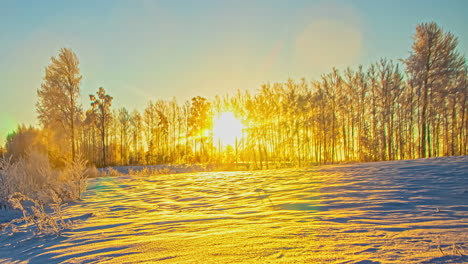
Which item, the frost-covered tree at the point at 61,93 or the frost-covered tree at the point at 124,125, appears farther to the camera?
the frost-covered tree at the point at 124,125

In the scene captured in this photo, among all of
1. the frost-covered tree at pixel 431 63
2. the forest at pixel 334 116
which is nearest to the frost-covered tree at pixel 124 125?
the forest at pixel 334 116

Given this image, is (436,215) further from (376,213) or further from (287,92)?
(287,92)

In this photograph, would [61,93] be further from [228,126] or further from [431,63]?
[431,63]

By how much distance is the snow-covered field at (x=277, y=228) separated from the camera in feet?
7.68

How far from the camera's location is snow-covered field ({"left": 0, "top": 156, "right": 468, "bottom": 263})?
2.34 m

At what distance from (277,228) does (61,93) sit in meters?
22.0

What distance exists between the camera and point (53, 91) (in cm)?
2020

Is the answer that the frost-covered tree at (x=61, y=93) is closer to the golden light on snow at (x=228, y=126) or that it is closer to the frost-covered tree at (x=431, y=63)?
the golden light on snow at (x=228, y=126)

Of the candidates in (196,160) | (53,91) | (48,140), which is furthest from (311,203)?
(196,160)

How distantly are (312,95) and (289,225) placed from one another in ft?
65.3

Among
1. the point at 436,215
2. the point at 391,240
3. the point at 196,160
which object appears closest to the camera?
the point at 391,240

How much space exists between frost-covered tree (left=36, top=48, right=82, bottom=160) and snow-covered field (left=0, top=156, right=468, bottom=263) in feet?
56.6

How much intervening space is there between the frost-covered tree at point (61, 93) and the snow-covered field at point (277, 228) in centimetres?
1726

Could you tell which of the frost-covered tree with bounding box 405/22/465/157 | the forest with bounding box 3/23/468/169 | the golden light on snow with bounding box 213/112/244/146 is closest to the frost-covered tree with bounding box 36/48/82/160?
the forest with bounding box 3/23/468/169
